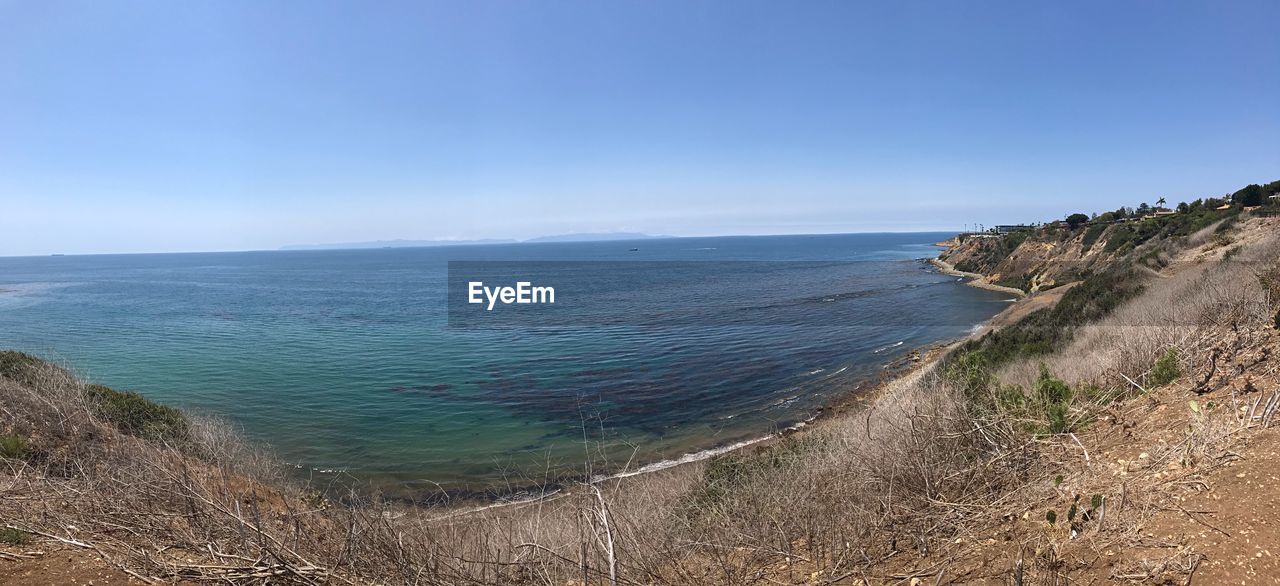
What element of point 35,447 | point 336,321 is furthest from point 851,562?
point 336,321

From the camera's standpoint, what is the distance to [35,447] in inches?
459

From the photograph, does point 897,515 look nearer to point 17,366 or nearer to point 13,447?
point 13,447

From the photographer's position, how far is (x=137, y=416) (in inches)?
618

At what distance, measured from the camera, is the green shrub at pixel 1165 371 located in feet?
29.0

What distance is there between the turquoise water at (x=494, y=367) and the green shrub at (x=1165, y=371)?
8.18 m

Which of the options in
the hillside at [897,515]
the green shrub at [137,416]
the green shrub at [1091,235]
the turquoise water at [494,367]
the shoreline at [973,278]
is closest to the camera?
the hillside at [897,515]

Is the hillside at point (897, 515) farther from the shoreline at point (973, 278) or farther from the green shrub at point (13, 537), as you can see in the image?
the shoreline at point (973, 278)

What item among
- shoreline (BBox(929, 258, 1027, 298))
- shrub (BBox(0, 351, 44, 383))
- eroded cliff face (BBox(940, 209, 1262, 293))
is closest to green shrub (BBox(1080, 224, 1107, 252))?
eroded cliff face (BBox(940, 209, 1262, 293))

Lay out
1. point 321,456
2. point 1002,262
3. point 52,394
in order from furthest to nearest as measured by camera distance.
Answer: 1. point 1002,262
2. point 321,456
3. point 52,394

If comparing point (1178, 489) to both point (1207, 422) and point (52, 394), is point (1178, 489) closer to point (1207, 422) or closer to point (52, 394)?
point (1207, 422)

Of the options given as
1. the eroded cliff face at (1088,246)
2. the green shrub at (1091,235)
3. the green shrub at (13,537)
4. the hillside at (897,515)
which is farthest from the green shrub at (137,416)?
the green shrub at (1091,235)

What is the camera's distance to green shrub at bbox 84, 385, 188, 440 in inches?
572

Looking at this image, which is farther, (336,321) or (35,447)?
(336,321)

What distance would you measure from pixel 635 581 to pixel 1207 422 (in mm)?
6575
